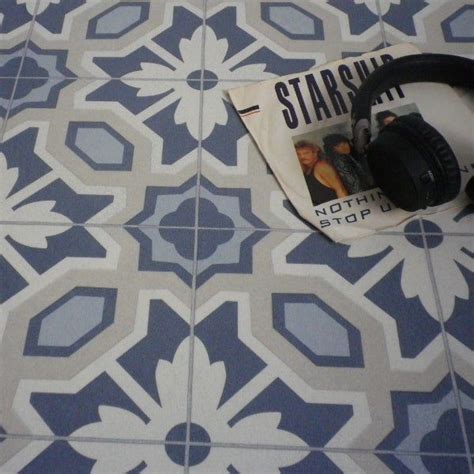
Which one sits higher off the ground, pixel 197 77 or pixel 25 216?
pixel 197 77

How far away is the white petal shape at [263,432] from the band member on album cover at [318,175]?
300mm

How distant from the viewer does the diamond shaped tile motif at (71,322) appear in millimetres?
665

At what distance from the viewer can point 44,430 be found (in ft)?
2.02

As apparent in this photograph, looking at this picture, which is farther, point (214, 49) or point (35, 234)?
point (214, 49)

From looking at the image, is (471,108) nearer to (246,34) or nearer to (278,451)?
(246,34)

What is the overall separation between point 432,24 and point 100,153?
0.61 metres

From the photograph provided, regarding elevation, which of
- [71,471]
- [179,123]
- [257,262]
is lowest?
[71,471]

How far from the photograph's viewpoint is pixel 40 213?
756 millimetres

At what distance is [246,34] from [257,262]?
17.3 inches

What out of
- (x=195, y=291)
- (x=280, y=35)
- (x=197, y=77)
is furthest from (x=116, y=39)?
(x=195, y=291)

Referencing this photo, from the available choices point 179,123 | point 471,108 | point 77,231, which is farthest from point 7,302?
point 471,108

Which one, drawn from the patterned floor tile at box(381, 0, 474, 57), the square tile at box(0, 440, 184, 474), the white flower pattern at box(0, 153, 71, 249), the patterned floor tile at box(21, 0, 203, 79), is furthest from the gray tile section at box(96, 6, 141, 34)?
the square tile at box(0, 440, 184, 474)

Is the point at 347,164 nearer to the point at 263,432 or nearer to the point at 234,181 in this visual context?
the point at 234,181

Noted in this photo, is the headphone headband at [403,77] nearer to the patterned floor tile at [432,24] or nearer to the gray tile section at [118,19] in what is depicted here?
the patterned floor tile at [432,24]
